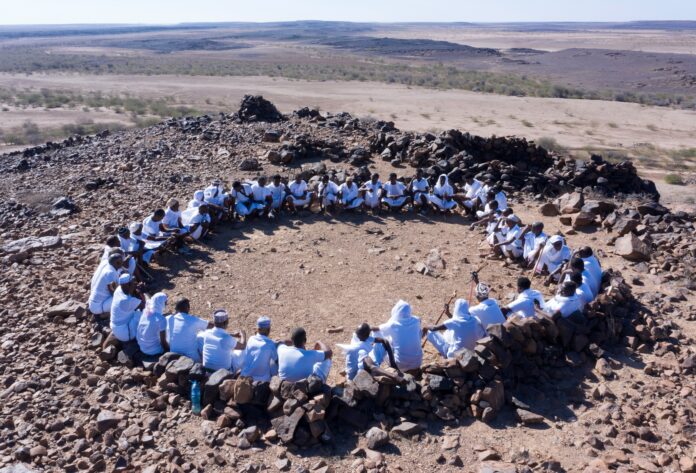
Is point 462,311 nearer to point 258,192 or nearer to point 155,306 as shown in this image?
point 155,306

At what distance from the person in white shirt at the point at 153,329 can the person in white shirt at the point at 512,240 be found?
7381 mm

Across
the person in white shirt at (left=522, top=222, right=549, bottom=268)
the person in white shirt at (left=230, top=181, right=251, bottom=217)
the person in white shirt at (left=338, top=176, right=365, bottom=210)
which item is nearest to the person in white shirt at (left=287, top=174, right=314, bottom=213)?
the person in white shirt at (left=338, top=176, right=365, bottom=210)

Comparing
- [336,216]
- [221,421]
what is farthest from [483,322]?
[336,216]

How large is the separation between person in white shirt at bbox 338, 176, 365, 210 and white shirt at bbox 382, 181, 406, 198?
2.43 ft

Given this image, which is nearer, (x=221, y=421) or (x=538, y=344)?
(x=221, y=421)

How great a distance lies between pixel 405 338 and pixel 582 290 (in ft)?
11.2

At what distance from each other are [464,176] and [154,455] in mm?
12876

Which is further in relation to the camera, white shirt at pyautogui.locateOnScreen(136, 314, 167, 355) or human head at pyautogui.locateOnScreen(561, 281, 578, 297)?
human head at pyautogui.locateOnScreen(561, 281, 578, 297)

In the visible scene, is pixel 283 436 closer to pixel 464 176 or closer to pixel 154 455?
pixel 154 455

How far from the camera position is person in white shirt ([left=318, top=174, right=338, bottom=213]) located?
1541 cm

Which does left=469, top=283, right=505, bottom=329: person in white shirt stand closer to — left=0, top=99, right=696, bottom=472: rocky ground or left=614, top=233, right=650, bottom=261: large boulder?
left=0, top=99, right=696, bottom=472: rocky ground

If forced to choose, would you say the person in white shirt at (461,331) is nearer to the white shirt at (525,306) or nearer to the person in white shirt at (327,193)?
the white shirt at (525,306)

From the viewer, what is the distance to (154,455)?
7137 millimetres

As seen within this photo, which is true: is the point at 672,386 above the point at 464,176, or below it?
below
